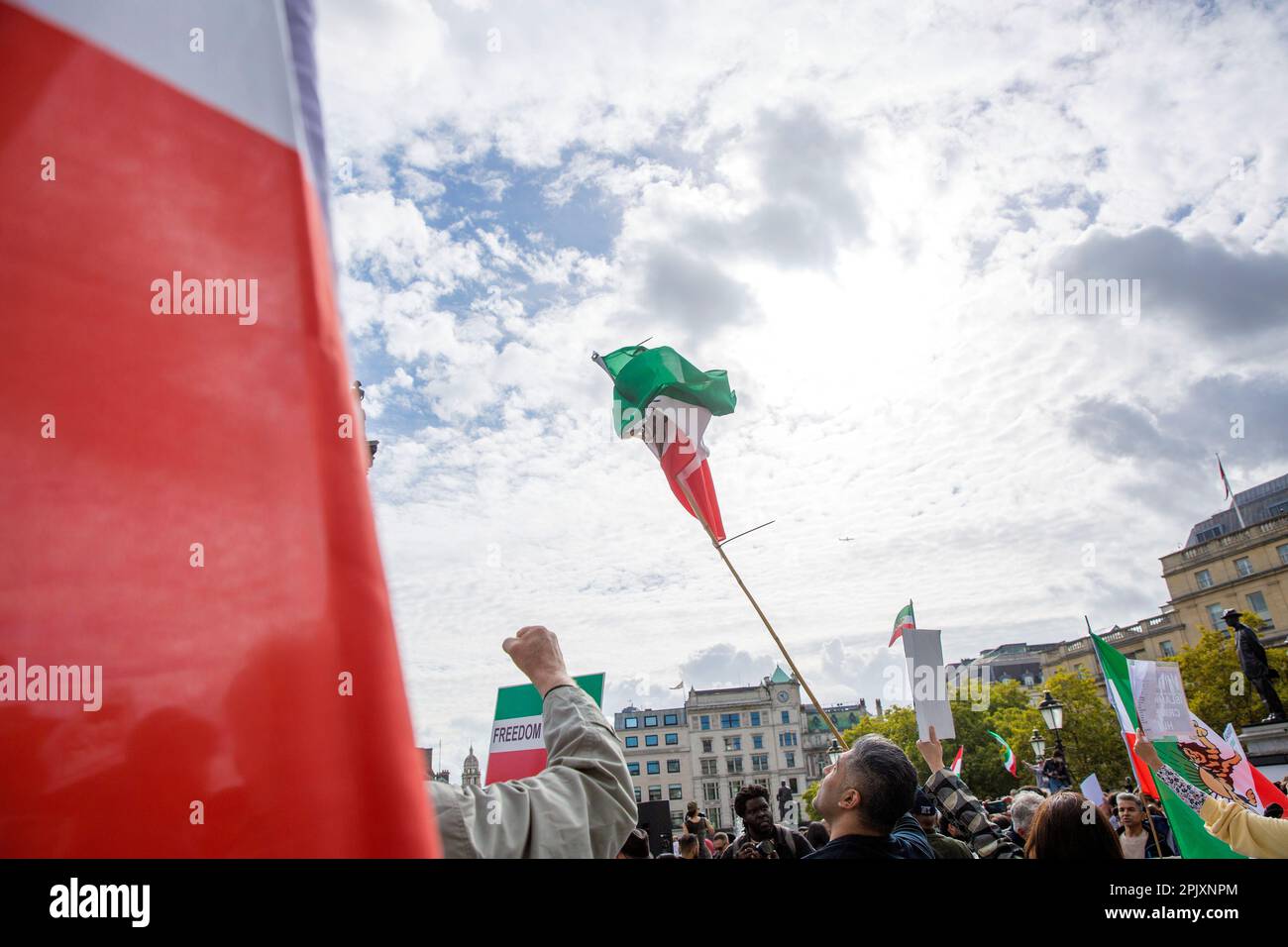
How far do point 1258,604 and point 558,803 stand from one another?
193 feet

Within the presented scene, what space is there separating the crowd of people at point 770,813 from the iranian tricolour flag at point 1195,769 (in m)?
0.11

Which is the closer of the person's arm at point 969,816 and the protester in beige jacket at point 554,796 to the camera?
the protester in beige jacket at point 554,796

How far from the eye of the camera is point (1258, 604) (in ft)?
153

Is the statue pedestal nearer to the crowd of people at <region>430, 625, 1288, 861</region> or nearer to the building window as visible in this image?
the crowd of people at <region>430, 625, 1288, 861</region>

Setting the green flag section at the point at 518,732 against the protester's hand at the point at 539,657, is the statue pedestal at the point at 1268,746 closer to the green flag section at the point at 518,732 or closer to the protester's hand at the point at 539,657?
the green flag section at the point at 518,732

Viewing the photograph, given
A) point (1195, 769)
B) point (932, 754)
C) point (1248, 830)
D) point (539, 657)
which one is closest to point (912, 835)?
point (932, 754)

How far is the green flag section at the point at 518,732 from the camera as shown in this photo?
7160 mm

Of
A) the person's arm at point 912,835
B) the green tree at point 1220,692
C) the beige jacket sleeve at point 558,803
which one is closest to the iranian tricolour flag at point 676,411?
the person's arm at point 912,835

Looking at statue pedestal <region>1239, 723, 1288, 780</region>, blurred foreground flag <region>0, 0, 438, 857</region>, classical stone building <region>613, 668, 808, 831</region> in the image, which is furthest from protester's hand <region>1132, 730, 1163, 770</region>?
classical stone building <region>613, 668, 808, 831</region>

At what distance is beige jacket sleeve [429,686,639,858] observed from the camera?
1.39 metres

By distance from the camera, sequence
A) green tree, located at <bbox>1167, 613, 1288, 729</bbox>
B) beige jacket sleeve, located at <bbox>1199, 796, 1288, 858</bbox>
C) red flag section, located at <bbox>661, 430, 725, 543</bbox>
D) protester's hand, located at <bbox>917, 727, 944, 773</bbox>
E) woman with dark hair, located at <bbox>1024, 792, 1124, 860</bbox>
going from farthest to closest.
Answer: green tree, located at <bbox>1167, 613, 1288, 729</bbox>
red flag section, located at <bbox>661, 430, 725, 543</bbox>
protester's hand, located at <bbox>917, 727, 944, 773</bbox>
beige jacket sleeve, located at <bbox>1199, 796, 1288, 858</bbox>
woman with dark hair, located at <bbox>1024, 792, 1124, 860</bbox>

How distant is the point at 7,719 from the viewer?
954 mm
